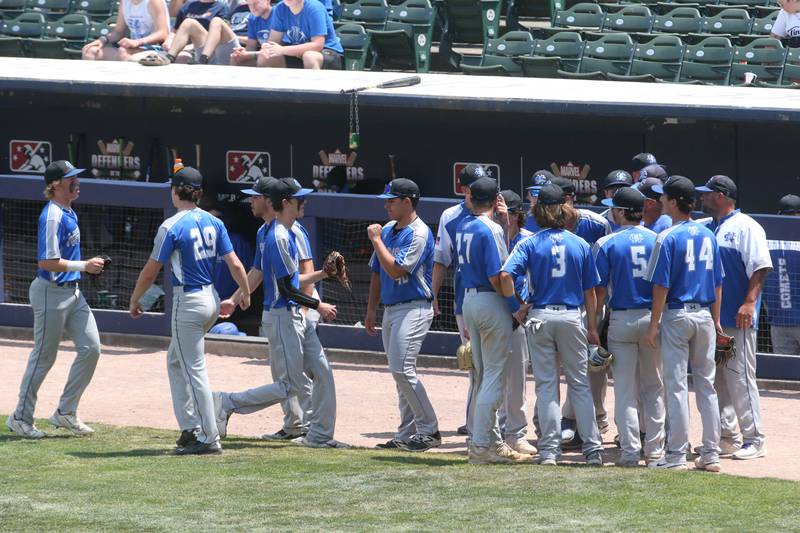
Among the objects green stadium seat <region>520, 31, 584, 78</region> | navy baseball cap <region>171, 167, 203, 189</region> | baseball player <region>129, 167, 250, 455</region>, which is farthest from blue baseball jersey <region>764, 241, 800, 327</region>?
green stadium seat <region>520, 31, 584, 78</region>

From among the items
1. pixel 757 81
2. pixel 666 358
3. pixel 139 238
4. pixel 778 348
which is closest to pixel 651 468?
pixel 666 358

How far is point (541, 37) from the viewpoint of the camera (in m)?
15.9

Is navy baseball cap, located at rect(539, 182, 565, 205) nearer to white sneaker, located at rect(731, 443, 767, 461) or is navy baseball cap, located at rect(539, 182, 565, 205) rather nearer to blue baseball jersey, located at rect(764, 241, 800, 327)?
white sneaker, located at rect(731, 443, 767, 461)

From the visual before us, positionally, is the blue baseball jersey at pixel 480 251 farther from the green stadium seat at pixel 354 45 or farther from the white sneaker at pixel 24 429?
the green stadium seat at pixel 354 45

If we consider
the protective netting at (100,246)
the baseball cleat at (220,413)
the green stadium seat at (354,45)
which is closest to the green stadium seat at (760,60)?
the green stadium seat at (354,45)

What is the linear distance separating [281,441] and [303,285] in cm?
100

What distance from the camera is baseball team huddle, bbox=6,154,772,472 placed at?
7691 millimetres

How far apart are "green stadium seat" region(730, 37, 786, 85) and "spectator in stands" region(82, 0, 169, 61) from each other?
578cm

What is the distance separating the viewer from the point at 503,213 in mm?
8219

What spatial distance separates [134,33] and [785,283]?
794cm

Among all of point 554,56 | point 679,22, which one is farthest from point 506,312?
point 679,22

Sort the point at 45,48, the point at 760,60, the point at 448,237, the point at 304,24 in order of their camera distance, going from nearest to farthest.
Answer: the point at 448,237 → the point at 760,60 → the point at 304,24 → the point at 45,48

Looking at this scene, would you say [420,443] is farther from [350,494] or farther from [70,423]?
[70,423]

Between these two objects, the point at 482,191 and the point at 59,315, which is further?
the point at 59,315
